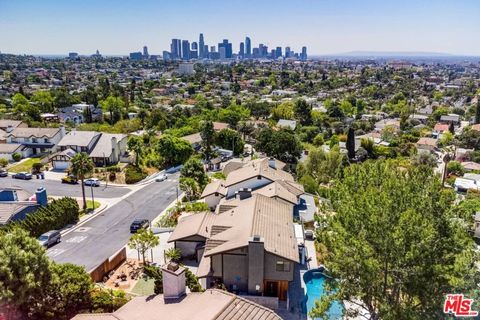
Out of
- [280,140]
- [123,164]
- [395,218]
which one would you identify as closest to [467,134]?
[280,140]

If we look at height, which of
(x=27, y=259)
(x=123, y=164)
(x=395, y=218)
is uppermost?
(x=395, y=218)

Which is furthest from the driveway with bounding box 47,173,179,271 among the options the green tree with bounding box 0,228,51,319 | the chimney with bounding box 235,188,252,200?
the chimney with bounding box 235,188,252,200

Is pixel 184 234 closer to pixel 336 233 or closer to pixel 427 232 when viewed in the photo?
pixel 336 233

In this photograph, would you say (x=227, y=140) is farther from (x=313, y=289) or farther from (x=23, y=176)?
(x=313, y=289)

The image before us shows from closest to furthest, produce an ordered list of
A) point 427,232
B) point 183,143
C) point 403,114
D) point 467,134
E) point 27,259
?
point 427,232 → point 27,259 → point 183,143 → point 467,134 → point 403,114

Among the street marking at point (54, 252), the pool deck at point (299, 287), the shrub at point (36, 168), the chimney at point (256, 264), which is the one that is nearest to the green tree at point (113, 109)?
the shrub at point (36, 168)

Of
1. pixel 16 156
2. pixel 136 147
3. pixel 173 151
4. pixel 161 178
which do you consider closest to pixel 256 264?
pixel 161 178

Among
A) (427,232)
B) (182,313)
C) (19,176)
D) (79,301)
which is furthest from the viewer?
(19,176)
